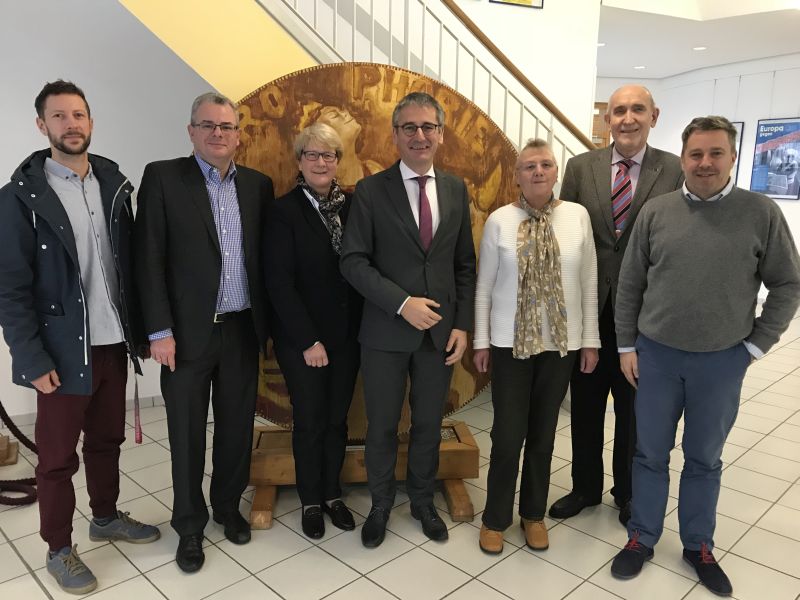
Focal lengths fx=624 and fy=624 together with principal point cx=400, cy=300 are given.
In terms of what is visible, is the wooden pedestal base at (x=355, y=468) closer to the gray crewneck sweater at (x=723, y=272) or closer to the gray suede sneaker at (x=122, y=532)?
the gray suede sneaker at (x=122, y=532)

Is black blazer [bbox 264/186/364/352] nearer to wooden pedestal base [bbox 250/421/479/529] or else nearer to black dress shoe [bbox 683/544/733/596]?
wooden pedestal base [bbox 250/421/479/529]

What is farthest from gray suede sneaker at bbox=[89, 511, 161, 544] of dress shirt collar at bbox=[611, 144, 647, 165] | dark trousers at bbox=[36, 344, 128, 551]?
dress shirt collar at bbox=[611, 144, 647, 165]

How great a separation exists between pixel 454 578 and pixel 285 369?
1.02 meters

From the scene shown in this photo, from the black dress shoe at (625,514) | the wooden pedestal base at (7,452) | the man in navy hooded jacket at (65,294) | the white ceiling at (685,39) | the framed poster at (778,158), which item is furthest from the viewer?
the framed poster at (778,158)

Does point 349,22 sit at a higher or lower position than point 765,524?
higher

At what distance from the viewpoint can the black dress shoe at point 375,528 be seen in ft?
8.29

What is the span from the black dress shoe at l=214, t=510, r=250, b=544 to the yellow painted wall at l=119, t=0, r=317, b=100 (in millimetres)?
1846

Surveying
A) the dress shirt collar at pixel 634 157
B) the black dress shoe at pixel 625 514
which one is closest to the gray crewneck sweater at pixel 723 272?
the dress shirt collar at pixel 634 157

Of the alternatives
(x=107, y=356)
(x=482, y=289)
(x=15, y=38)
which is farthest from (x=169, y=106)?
(x=482, y=289)

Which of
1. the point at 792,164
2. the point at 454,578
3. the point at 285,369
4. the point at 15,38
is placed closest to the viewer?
the point at 454,578

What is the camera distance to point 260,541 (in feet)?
8.47

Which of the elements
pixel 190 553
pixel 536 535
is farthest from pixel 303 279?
pixel 536 535

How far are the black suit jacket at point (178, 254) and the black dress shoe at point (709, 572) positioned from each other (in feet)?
6.60

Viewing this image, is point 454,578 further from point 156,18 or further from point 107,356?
point 156,18
